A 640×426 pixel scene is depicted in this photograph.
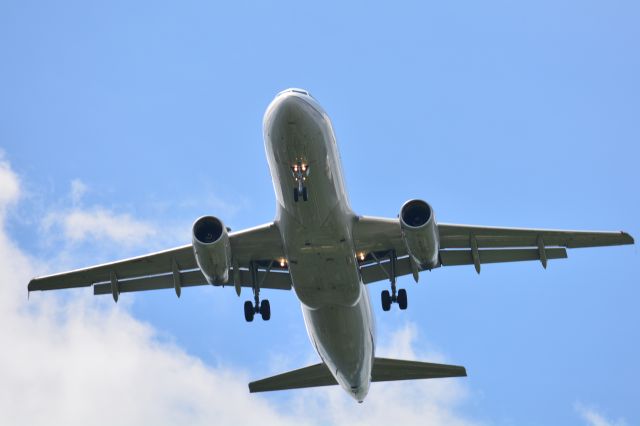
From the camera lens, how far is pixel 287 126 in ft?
78.7

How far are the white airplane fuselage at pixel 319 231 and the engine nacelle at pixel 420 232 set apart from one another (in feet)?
5.34

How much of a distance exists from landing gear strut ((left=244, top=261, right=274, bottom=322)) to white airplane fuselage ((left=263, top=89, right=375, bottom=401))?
1.46 meters

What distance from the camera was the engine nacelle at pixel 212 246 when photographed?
25906 mm

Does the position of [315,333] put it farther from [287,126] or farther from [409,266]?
[287,126]

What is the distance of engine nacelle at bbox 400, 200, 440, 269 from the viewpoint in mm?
25469

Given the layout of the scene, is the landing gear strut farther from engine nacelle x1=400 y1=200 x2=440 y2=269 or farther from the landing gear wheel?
engine nacelle x1=400 y1=200 x2=440 y2=269

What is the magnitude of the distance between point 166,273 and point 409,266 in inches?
302

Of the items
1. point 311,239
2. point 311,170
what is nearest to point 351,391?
point 311,239

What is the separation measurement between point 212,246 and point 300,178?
3.24m

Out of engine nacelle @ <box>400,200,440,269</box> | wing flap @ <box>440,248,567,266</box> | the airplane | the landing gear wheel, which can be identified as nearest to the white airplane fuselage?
the airplane

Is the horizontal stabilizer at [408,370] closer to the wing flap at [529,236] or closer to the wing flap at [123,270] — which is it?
the wing flap at [529,236]

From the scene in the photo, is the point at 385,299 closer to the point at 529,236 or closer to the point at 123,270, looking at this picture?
the point at 529,236

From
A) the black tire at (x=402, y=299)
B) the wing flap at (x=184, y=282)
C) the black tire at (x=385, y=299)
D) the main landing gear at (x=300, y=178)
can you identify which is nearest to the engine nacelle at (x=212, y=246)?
the main landing gear at (x=300, y=178)

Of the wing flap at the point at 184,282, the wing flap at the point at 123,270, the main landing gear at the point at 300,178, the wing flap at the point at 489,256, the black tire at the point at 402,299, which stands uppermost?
the main landing gear at the point at 300,178
